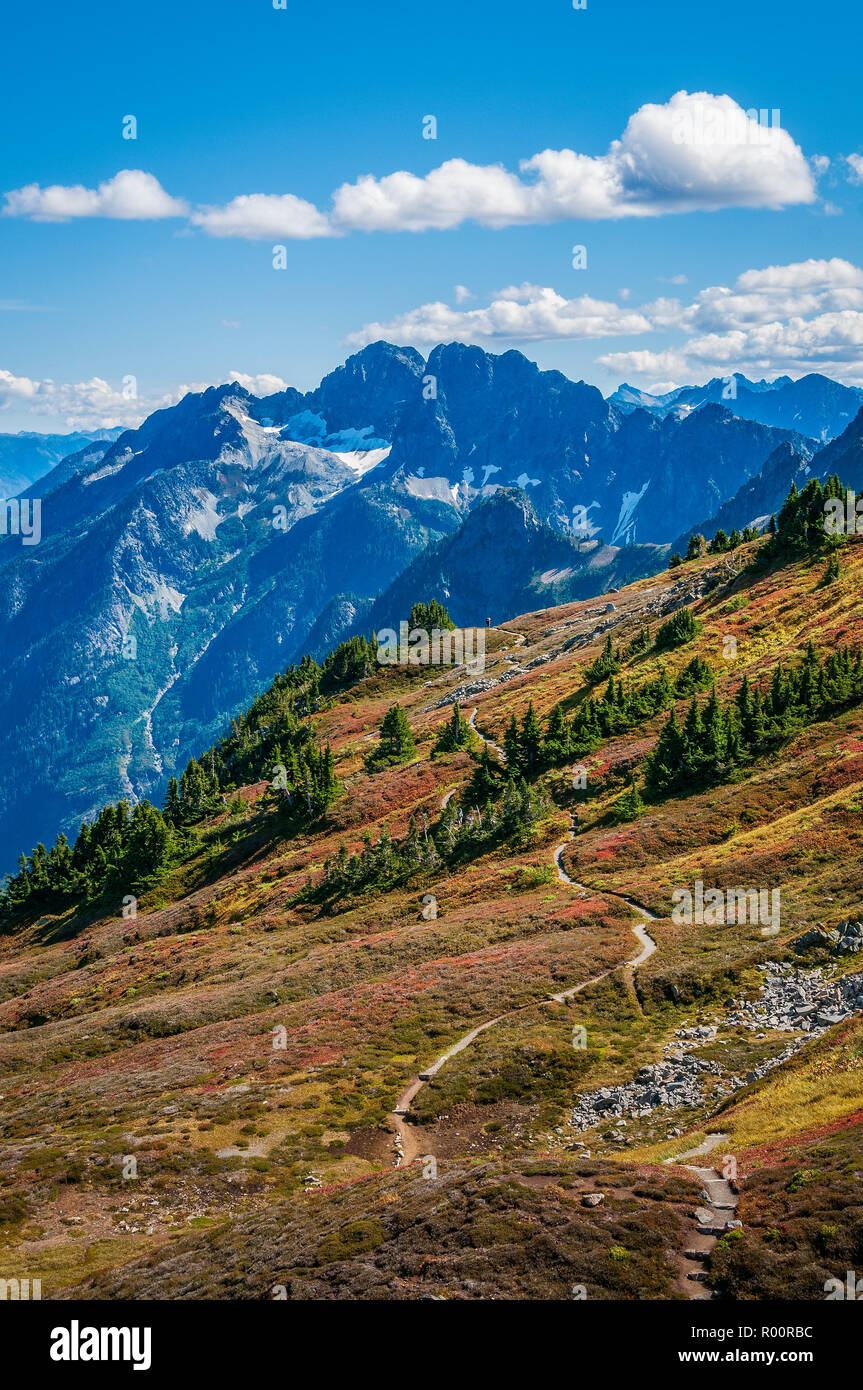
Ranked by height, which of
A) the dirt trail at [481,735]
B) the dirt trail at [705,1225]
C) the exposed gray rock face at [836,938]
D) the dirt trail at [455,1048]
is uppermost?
the dirt trail at [481,735]

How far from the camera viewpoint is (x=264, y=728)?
18038 cm

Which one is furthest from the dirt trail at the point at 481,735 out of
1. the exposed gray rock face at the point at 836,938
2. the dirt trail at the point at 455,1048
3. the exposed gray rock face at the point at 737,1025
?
the exposed gray rock face at the point at 737,1025

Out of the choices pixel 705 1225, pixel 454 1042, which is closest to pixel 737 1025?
pixel 454 1042

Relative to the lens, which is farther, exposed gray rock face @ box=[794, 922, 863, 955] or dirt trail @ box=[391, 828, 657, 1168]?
exposed gray rock face @ box=[794, 922, 863, 955]

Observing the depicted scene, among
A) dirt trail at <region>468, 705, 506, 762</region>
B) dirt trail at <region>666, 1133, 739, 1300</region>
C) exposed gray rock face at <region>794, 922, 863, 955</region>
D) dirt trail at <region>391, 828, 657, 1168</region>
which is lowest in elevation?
dirt trail at <region>391, 828, 657, 1168</region>

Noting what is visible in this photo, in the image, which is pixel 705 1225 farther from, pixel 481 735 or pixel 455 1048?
pixel 481 735

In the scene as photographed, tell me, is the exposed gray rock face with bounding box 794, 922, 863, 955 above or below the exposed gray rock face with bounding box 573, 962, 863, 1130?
above

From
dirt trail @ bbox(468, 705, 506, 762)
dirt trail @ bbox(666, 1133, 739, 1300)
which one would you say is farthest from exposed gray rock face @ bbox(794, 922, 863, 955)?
dirt trail @ bbox(468, 705, 506, 762)

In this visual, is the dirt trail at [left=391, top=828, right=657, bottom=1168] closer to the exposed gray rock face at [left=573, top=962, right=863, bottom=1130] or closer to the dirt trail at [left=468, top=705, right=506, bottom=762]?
the exposed gray rock face at [left=573, top=962, right=863, bottom=1130]

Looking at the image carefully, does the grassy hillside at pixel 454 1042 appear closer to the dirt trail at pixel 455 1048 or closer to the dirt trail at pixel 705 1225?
the dirt trail at pixel 455 1048

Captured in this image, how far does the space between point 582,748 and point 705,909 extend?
4481 centimetres

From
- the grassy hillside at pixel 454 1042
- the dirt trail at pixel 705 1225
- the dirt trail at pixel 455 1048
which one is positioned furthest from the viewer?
the dirt trail at pixel 455 1048
